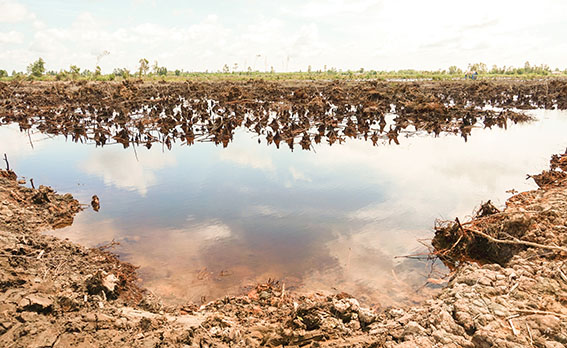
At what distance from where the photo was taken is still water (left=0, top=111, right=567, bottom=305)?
511 centimetres

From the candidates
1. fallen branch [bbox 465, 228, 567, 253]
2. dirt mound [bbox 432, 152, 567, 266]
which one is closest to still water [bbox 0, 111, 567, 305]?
dirt mound [bbox 432, 152, 567, 266]

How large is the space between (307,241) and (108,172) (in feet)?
22.6

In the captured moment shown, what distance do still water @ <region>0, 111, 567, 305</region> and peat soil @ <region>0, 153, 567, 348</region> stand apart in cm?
57

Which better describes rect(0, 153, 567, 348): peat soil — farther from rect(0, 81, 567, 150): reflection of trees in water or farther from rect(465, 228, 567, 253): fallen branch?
rect(0, 81, 567, 150): reflection of trees in water

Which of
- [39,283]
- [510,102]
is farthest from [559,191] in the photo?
[510,102]

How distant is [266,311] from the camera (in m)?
3.94

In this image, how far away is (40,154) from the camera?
38.2 ft

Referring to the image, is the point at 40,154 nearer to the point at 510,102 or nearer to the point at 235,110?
the point at 235,110

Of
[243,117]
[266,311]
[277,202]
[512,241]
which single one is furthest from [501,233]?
[243,117]

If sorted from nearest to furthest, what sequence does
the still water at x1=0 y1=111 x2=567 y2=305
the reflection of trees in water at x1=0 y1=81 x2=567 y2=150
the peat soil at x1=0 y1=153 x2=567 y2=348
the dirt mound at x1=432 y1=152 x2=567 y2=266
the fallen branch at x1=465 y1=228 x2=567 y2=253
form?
the peat soil at x1=0 y1=153 x2=567 y2=348
the fallen branch at x1=465 y1=228 x2=567 y2=253
the still water at x1=0 y1=111 x2=567 y2=305
the dirt mound at x1=432 y1=152 x2=567 y2=266
the reflection of trees in water at x1=0 y1=81 x2=567 y2=150

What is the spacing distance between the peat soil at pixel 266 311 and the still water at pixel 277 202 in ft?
1.86

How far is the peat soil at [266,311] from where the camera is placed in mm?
3031

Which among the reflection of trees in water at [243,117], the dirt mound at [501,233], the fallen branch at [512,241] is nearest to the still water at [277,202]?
the dirt mound at [501,233]

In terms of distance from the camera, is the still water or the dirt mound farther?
the dirt mound
